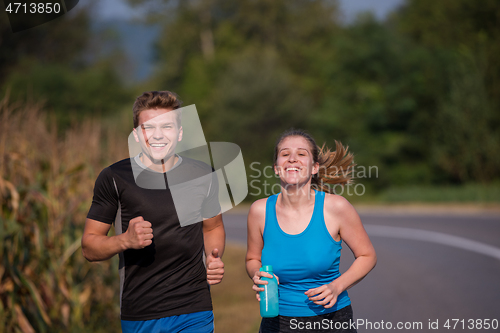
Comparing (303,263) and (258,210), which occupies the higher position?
(258,210)

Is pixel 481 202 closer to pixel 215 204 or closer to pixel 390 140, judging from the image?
pixel 390 140

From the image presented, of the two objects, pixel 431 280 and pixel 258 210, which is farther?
pixel 431 280

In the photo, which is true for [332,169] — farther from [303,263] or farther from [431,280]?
[431,280]

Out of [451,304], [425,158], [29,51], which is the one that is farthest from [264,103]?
[451,304]

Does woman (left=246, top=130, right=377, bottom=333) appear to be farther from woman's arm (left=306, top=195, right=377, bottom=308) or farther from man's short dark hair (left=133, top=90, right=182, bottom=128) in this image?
man's short dark hair (left=133, top=90, right=182, bottom=128)

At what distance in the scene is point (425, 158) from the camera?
31.5m

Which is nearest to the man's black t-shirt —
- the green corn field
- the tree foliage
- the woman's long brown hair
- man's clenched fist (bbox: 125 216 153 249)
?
man's clenched fist (bbox: 125 216 153 249)

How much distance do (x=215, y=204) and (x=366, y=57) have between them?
31.7 m

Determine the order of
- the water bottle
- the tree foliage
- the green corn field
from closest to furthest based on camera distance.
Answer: the water bottle → the green corn field → the tree foliage

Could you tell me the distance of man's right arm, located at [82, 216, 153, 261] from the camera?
2.74 metres

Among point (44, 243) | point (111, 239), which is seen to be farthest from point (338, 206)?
point (44, 243)

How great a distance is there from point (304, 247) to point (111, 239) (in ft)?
3.60

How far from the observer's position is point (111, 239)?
9.45ft

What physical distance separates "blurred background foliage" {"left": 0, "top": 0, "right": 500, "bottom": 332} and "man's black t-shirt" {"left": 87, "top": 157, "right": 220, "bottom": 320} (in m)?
2.34
